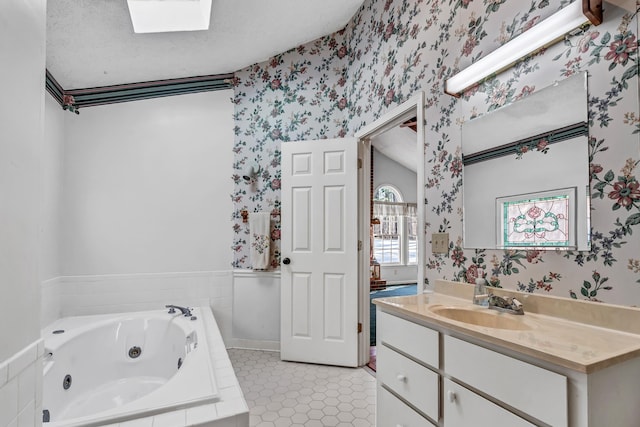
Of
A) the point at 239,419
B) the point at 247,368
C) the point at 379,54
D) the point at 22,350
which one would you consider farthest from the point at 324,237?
the point at 22,350

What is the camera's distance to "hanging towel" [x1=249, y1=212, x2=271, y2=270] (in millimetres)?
3072

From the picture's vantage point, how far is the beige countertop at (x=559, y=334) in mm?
870

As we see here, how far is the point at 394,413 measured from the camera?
1471mm

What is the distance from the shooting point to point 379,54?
2.59m

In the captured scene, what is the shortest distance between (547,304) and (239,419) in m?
1.24

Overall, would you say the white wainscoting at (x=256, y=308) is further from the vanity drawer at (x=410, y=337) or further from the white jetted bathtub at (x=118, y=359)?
the vanity drawer at (x=410, y=337)

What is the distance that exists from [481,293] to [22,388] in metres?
1.61

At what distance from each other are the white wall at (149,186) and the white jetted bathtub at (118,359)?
1.62ft

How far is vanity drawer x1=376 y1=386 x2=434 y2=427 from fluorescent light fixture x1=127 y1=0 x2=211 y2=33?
256 cm

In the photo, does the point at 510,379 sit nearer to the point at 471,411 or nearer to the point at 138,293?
the point at 471,411

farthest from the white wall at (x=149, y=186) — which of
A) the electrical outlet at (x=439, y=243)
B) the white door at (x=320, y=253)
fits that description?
the electrical outlet at (x=439, y=243)

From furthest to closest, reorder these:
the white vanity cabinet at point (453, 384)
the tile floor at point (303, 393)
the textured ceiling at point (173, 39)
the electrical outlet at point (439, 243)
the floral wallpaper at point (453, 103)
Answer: the textured ceiling at point (173, 39) → the tile floor at point (303, 393) → the electrical outlet at point (439, 243) → the floral wallpaper at point (453, 103) → the white vanity cabinet at point (453, 384)

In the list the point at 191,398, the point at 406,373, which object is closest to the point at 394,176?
the point at 406,373

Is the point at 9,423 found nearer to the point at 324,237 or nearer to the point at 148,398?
the point at 148,398
